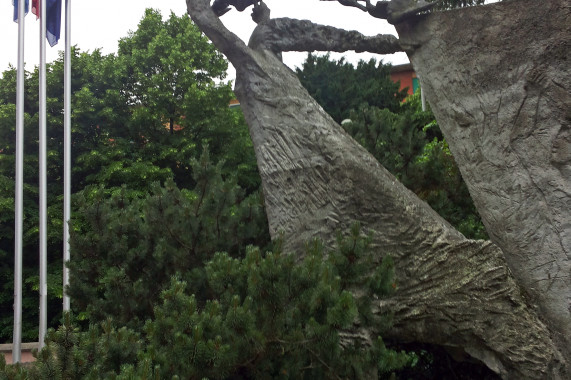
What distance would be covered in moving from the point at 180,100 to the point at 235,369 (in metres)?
14.8

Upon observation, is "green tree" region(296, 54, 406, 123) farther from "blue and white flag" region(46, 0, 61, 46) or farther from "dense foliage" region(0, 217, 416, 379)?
"dense foliage" region(0, 217, 416, 379)

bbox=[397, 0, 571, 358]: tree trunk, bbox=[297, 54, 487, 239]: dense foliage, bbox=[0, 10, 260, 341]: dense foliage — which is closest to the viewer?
bbox=[397, 0, 571, 358]: tree trunk

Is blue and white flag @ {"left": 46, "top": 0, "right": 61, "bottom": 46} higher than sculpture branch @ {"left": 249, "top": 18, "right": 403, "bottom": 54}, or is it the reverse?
blue and white flag @ {"left": 46, "top": 0, "right": 61, "bottom": 46}

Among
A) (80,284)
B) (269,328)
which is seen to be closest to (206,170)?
(80,284)

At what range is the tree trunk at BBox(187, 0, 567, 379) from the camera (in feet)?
14.3

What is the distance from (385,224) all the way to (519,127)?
1.33 m

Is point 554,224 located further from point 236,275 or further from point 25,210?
point 25,210

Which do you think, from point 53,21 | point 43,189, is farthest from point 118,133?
point 43,189

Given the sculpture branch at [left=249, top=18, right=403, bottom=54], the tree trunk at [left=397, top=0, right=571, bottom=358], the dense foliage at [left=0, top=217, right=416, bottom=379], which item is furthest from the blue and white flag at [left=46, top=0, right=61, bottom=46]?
the dense foliage at [left=0, top=217, right=416, bottom=379]

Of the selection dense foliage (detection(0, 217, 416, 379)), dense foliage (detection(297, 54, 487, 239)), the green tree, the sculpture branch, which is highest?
the green tree

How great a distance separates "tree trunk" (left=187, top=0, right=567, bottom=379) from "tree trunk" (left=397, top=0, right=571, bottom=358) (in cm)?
27

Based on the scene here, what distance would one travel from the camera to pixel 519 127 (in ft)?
15.6

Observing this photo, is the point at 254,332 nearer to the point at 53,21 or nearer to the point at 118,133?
the point at 53,21

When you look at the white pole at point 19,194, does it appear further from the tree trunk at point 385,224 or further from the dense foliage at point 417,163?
the tree trunk at point 385,224
